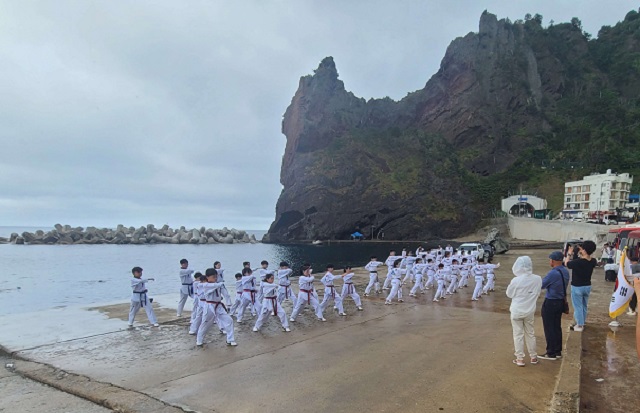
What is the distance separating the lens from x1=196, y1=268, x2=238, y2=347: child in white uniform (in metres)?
8.49

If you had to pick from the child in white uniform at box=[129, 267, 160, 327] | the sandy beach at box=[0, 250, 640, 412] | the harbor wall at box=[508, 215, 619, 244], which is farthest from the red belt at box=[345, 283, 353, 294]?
the harbor wall at box=[508, 215, 619, 244]

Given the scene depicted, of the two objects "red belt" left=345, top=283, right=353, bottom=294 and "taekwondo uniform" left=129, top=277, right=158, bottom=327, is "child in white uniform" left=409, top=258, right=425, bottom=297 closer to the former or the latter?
"red belt" left=345, top=283, right=353, bottom=294

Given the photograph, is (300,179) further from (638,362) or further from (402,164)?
(638,362)

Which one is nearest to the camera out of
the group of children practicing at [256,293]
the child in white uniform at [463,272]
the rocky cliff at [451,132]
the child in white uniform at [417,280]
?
the group of children practicing at [256,293]

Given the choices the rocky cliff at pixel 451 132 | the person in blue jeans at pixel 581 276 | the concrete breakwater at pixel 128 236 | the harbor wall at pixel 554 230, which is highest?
the rocky cliff at pixel 451 132

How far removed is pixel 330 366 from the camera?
675 centimetres

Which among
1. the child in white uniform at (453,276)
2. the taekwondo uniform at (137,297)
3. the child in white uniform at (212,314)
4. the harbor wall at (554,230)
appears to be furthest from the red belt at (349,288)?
the harbor wall at (554,230)

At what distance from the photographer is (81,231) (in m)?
91.9

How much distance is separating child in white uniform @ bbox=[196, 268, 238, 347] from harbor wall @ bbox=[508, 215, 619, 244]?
39.7 metres

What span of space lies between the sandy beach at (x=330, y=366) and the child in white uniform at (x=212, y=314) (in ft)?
0.88

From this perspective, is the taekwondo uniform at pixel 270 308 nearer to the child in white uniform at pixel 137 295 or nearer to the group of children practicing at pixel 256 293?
the group of children practicing at pixel 256 293

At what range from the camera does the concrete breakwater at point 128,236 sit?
87.8 metres

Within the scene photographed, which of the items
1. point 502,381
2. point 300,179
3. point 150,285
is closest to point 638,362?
point 502,381

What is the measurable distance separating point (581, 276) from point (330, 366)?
524 cm
